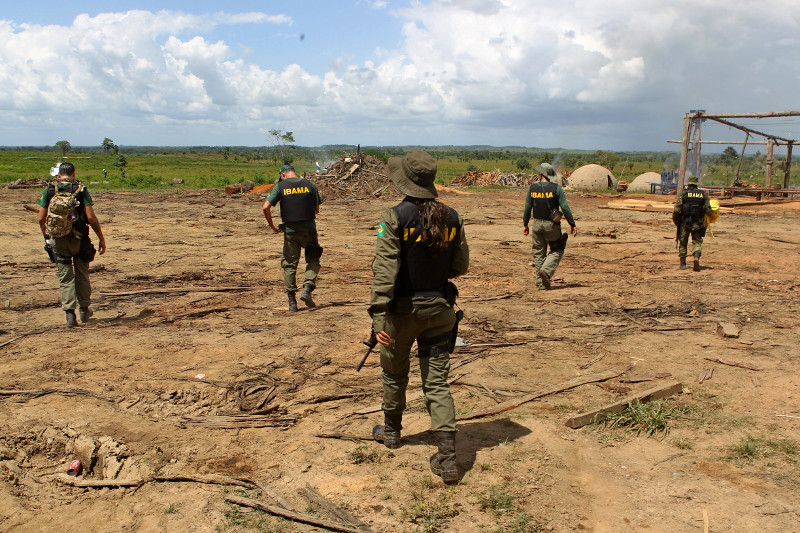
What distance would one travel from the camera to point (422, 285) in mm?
3703

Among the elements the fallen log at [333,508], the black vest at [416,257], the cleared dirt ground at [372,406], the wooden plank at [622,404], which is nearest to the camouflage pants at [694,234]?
the cleared dirt ground at [372,406]

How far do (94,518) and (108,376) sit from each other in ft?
7.51

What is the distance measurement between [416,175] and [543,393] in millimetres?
2347

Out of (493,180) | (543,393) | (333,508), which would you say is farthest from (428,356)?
(493,180)

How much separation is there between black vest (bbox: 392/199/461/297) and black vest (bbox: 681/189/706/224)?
26.4ft

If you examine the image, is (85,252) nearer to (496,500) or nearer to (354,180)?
(496,500)

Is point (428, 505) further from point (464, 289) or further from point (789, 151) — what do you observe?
point (789, 151)

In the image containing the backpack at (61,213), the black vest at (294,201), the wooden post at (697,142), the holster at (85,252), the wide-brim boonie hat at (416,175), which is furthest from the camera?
the wooden post at (697,142)

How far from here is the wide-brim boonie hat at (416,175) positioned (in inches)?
145

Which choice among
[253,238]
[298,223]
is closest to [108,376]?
[298,223]

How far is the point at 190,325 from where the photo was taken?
6980 millimetres

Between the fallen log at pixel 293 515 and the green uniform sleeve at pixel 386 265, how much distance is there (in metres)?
1.23

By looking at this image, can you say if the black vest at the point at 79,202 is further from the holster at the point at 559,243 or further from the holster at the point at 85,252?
the holster at the point at 559,243

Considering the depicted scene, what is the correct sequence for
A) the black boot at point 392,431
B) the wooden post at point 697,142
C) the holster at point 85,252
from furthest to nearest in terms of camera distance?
the wooden post at point 697,142, the holster at point 85,252, the black boot at point 392,431
